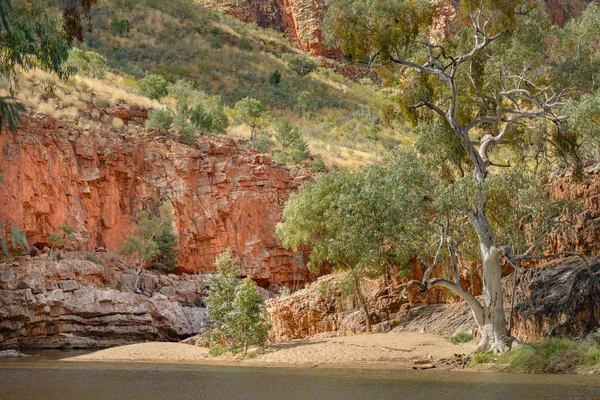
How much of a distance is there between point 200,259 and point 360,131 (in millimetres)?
28097

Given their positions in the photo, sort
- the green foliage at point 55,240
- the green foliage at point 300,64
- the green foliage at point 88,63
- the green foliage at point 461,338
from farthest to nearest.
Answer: the green foliage at point 300,64
the green foliage at point 88,63
the green foliage at point 55,240
the green foliage at point 461,338

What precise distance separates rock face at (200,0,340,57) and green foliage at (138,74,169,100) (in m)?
34.7

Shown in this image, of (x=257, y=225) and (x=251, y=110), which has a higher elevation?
(x=251, y=110)

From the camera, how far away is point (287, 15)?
308ft

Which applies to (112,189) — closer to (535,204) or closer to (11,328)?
(11,328)

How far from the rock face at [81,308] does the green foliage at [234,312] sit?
23.9 ft

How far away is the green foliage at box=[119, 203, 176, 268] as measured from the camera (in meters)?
40.5

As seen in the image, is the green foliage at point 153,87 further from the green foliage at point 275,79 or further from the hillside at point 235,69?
the green foliage at point 275,79

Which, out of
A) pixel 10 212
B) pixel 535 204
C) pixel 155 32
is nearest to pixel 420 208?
pixel 535 204

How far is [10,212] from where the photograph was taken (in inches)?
1433

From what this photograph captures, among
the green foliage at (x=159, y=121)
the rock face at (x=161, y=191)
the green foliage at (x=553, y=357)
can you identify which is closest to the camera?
the green foliage at (x=553, y=357)

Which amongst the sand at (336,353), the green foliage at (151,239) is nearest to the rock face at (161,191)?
the green foliage at (151,239)

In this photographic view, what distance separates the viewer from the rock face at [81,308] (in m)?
33.0

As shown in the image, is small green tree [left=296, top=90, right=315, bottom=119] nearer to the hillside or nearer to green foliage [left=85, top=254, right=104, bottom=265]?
the hillside
